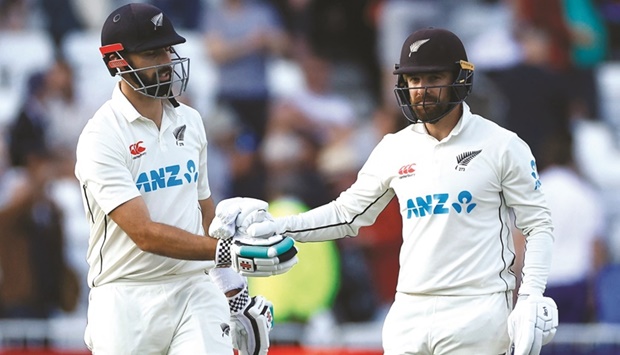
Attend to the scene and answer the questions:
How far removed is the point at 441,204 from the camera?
5.62 metres

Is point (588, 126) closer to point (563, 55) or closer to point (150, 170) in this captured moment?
point (563, 55)

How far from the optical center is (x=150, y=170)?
579cm

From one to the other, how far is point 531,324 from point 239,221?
1.33 metres

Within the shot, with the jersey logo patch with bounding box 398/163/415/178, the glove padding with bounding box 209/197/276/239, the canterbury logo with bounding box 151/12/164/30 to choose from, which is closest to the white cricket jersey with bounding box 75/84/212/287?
the glove padding with bounding box 209/197/276/239

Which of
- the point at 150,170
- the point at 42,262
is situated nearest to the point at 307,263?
the point at 42,262

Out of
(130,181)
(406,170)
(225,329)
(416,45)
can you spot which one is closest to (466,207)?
(406,170)

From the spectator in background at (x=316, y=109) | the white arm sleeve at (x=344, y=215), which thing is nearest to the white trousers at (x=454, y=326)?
the white arm sleeve at (x=344, y=215)

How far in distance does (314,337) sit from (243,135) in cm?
212

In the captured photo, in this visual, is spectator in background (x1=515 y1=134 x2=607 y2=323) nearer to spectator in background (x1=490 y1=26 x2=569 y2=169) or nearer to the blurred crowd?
the blurred crowd

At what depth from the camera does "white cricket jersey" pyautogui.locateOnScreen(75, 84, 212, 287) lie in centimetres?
572

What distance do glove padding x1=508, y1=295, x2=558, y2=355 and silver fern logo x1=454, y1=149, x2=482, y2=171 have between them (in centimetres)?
63

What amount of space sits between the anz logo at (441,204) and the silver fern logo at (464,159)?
12cm

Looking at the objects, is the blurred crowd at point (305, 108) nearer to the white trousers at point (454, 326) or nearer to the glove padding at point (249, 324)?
the glove padding at point (249, 324)

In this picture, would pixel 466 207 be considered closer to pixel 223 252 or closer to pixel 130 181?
pixel 223 252
